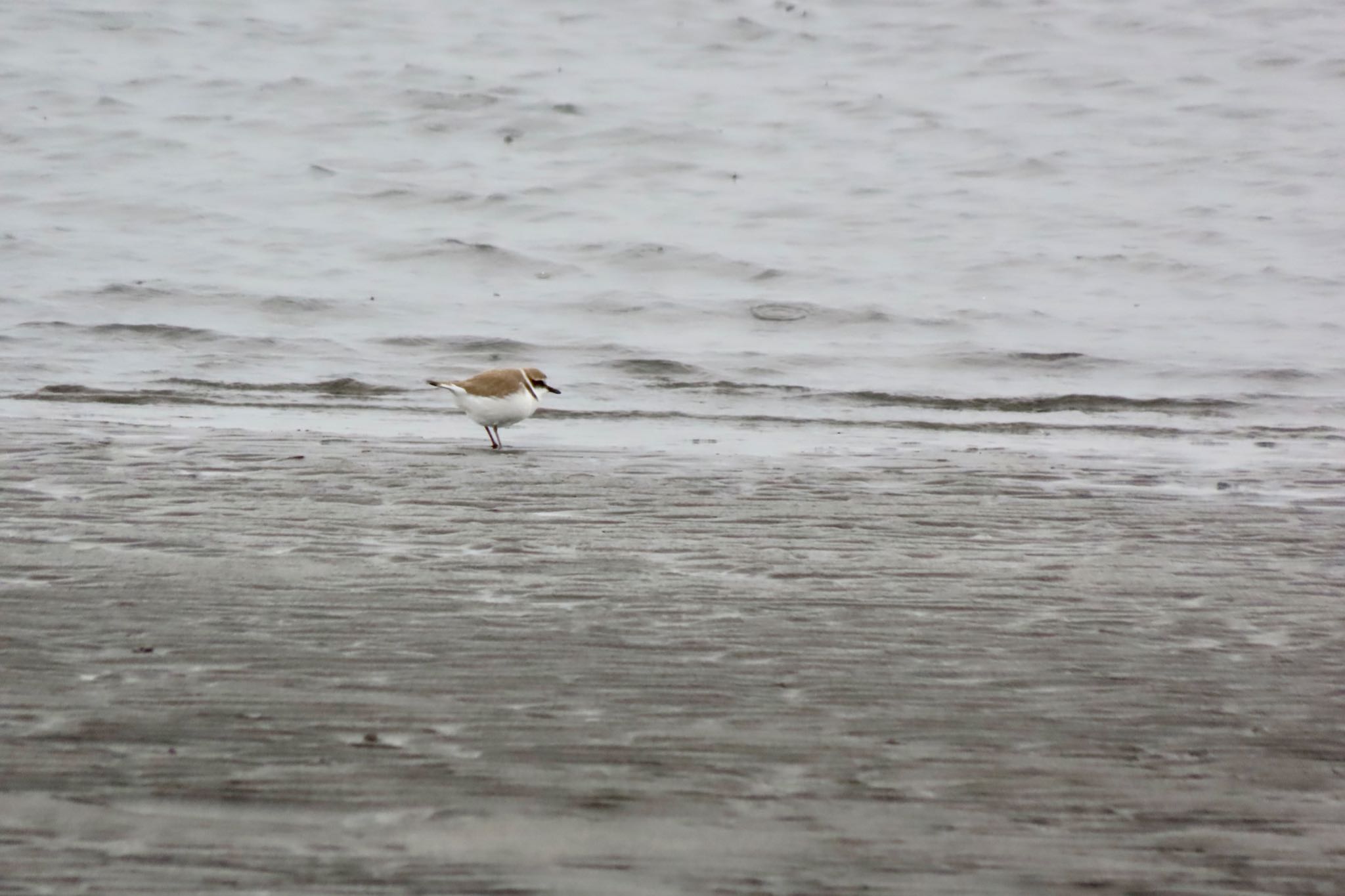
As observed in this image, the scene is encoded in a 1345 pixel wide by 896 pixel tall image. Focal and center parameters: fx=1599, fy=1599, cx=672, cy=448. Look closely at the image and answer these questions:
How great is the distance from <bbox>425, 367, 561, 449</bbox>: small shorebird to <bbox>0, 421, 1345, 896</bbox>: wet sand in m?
2.19

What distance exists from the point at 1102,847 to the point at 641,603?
5.92 feet

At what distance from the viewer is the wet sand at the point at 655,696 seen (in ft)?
8.98

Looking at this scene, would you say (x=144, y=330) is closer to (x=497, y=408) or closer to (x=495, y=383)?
(x=495, y=383)

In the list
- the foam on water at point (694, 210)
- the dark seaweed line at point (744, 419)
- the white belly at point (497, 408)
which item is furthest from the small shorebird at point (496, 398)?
the dark seaweed line at point (744, 419)

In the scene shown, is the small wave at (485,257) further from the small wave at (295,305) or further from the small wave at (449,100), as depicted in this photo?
the small wave at (449,100)

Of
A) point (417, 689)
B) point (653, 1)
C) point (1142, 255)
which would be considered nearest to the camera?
point (417, 689)

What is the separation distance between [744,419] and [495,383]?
2011mm

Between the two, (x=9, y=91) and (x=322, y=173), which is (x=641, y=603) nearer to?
(x=322, y=173)

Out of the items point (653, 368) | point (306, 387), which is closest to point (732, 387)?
point (653, 368)

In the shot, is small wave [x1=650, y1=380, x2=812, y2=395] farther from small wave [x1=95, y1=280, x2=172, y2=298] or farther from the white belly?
small wave [x1=95, y1=280, x2=172, y2=298]

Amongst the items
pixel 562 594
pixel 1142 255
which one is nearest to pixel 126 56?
pixel 1142 255

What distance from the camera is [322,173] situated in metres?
18.1

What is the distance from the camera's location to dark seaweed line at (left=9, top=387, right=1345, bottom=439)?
376 inches

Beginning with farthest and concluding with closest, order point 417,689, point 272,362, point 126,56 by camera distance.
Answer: point 126,56, point 272,362, point 417,689
